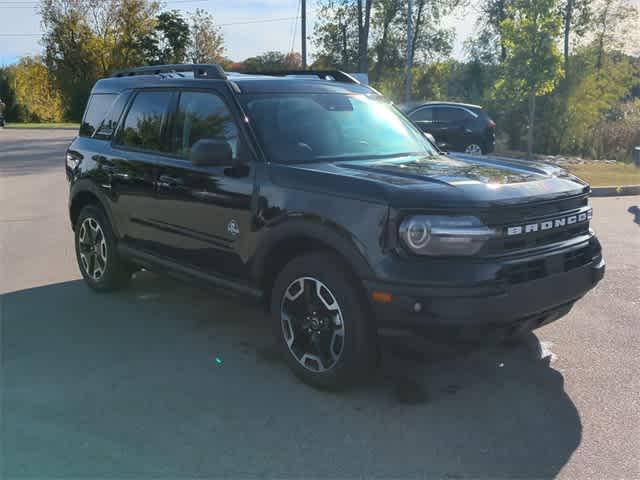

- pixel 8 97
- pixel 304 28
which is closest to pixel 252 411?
pixel 304 28

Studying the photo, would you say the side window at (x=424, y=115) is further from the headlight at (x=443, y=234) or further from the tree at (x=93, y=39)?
the tree at (x=93, y=39)

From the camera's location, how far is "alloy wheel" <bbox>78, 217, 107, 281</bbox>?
595 centimetres

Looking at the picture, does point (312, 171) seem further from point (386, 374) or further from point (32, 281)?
point (32, 281)

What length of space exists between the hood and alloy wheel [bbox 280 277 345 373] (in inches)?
24.4

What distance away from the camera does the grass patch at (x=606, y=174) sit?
14367 millimetres

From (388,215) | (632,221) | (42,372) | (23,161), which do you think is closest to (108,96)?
(42,372)

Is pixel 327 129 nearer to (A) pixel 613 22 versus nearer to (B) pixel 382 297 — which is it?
(B) pixel 382 297

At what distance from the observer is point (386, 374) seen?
4.16 m

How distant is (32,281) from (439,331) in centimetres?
463

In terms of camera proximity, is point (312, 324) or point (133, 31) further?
point (133, 31)

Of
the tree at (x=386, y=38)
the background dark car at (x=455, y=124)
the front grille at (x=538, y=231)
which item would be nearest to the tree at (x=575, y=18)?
the tree at (x=386, y=38)

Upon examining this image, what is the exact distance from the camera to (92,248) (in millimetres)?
6098

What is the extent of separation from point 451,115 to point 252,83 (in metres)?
13.4

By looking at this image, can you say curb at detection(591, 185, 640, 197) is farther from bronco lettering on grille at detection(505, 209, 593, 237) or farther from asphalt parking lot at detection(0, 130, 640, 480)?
bronco lettering on grille at detection(505, 209, 593, 237)
